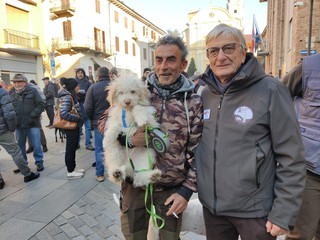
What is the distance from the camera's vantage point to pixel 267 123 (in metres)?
1.67

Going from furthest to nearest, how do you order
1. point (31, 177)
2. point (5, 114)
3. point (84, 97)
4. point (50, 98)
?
point (50, 98) → point (84, 97) → point (31, 177) → point (5, 114)

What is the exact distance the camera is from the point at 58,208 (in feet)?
13.4

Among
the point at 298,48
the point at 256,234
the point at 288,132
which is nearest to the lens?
the point at 288,132

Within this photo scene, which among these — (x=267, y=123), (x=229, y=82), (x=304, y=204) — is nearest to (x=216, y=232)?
(x=304, y=204)

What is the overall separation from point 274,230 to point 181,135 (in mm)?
864

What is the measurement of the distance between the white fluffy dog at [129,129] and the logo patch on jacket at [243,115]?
2.00 feet

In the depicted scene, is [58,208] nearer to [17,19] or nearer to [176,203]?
[176,203]

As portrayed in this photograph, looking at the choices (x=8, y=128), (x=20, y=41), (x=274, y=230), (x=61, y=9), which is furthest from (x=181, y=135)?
(x=61, y=9)

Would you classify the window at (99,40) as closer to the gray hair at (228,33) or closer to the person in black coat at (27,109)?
the person in black coat at (27,109)

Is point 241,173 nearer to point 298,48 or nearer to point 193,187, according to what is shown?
point 193,187

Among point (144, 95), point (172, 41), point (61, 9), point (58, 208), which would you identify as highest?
point (61, 9)

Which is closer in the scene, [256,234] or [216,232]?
[256,234]

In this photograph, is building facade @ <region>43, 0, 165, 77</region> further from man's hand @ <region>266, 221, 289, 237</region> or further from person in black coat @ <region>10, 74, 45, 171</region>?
man's hand @ <region>266, 221, 289, 237</region>

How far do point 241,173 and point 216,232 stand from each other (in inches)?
22.9
